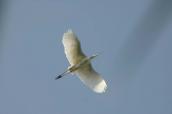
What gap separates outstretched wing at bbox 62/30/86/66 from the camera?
8.23 m

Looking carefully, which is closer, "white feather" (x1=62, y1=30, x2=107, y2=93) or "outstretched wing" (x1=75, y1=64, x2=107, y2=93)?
"white feather" (x1=62, y1=30, x2=107, y2=93)

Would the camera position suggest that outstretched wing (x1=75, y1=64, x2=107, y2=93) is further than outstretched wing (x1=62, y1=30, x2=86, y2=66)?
Yes

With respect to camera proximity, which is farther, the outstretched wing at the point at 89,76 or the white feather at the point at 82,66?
the outstretched wing at the point at 89,76

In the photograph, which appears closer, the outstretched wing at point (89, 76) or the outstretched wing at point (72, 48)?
the outstretched wing at point (72, 48)

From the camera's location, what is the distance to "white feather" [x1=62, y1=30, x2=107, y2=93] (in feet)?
27.2

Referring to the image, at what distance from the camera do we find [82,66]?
875 centimetres

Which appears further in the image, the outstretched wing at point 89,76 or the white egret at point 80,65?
the outstretched wing at point 89,76

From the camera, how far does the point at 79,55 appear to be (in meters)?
8.30

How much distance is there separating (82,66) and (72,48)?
33cm

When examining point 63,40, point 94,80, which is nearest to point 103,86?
point 94,80

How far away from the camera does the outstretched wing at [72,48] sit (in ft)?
27.0

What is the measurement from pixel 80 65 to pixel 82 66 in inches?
9.9

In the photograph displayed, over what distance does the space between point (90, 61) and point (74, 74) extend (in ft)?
1.43

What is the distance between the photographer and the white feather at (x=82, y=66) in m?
8.30
